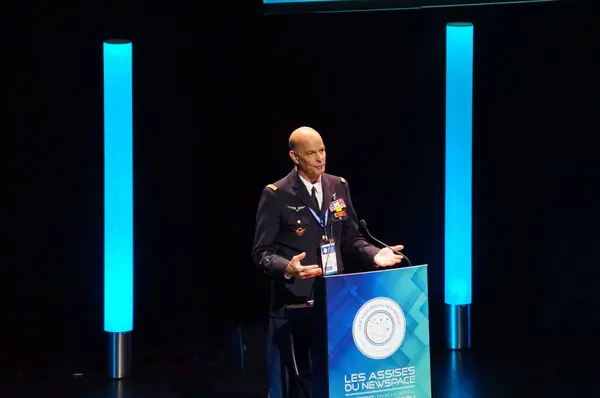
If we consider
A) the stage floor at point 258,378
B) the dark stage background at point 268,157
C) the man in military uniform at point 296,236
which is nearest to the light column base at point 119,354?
the stage floor at point 258,378

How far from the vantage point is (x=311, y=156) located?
4348 mm

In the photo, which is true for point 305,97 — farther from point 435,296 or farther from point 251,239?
point 435,296

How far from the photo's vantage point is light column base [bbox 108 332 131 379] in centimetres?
562

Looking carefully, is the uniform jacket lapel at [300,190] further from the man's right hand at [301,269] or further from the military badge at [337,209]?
the man's right hand at [301,269]

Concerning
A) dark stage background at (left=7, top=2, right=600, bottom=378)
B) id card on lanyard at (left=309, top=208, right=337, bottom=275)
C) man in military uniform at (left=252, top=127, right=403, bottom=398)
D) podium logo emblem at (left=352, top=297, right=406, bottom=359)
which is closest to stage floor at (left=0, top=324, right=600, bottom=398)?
dark stage background at (left=7, top=2, right=600, bottom=378)

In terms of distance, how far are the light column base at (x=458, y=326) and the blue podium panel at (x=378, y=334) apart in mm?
2017

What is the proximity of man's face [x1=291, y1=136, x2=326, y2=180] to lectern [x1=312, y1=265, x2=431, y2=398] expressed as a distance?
2.07 ft

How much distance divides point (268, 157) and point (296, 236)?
68.3 inches

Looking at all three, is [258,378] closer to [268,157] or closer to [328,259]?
[268,157]

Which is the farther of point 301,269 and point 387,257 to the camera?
point 387,257

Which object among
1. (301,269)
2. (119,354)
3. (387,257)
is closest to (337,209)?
(387,257)

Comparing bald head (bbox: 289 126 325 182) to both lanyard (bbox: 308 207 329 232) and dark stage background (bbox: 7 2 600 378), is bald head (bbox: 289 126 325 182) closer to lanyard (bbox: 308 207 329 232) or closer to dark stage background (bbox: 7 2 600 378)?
lanyard (bbox: 308 207 329 232)

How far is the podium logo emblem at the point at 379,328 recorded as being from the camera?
3930 mm
